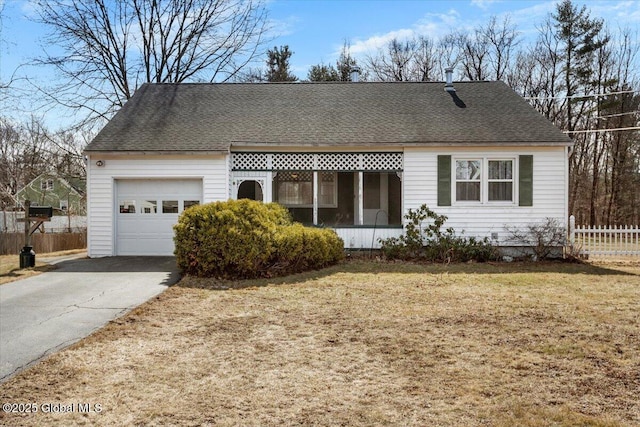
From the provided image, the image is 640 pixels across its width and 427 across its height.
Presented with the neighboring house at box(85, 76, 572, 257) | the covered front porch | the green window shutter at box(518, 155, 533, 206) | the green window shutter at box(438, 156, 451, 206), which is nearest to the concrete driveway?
the neighboring house at box(85, 76, 572, 257)

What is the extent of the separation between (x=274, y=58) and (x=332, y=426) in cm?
2956

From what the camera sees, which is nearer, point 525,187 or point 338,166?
point 525,187

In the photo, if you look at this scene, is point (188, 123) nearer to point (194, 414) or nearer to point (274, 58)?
point (194, 414)

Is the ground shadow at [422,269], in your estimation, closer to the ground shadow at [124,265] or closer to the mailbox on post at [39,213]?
the ground shadow at [124,265]

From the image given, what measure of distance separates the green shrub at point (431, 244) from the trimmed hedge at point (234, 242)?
3.74 m

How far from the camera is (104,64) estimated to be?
22984mm

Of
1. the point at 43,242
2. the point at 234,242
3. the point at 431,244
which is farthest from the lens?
the point at 43,242

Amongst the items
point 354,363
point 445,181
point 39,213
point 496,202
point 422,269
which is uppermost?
point 445,181

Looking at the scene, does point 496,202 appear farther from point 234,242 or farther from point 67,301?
point 67,301

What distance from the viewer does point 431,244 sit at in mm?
12781

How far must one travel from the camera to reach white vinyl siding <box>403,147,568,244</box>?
12844mm

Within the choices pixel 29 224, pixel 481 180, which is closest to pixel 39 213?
pixel 29 224

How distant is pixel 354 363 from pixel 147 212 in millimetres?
10137

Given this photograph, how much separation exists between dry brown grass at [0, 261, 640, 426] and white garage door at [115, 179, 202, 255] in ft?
17.9
